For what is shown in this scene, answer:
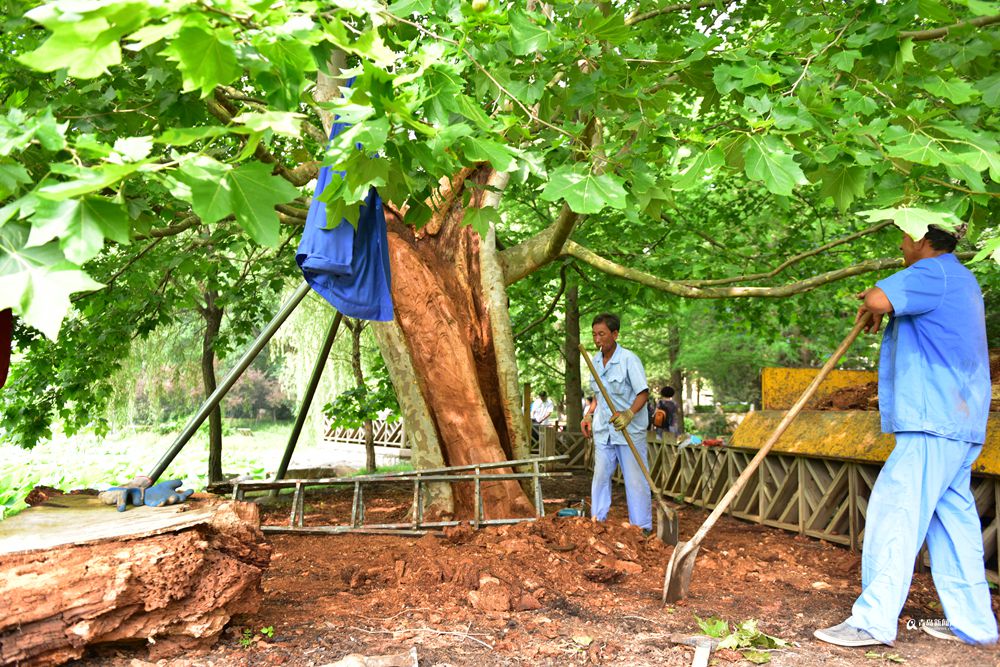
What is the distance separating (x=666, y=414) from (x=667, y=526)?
756 centimetres

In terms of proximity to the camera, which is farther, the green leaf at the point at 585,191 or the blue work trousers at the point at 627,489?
the blue work trousers at the point at 627,489

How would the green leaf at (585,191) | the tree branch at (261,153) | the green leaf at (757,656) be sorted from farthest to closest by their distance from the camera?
the tree branch at (261,153) < the green leaf at (757,656) < the green leaf at (585,191)

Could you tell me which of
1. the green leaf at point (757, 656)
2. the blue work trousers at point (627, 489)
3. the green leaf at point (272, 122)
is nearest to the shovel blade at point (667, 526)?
the blue work trousers at point (627, 489)

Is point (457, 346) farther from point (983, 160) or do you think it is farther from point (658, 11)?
Answer: point (983, 160)

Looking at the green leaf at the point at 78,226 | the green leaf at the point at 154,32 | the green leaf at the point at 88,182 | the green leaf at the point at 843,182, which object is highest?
the green leaf at the point at 843,182

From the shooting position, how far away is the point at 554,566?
15.9 ft

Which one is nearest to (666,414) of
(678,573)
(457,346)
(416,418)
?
(416,418)

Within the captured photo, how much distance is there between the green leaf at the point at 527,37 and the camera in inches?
138

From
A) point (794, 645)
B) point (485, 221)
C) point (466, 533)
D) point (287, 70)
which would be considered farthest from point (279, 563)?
point (287, 70)

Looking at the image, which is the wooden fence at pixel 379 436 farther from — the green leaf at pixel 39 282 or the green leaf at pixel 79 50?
the green leaf at pixel 79 50

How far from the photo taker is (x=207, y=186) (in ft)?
7.73

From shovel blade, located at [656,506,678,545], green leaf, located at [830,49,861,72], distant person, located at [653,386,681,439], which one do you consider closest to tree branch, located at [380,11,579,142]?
green leaf, located at [830,49,861,72]

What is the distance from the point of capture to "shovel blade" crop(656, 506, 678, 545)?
19.3 ft

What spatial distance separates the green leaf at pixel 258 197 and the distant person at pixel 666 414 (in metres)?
10.4
